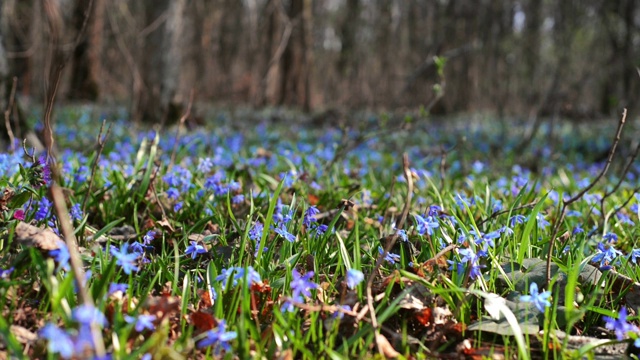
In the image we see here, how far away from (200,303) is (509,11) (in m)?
17.7

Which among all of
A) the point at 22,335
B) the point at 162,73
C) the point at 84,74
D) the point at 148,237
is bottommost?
the point at 22,335

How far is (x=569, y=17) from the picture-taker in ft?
47.3

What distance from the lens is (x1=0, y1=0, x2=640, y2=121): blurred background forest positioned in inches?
423

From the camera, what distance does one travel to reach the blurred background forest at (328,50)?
10742 millimetres

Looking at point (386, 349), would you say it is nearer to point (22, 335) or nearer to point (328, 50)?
point (22, 335)

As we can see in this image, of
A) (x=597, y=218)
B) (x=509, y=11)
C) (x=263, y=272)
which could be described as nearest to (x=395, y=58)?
(x=509, y=11)

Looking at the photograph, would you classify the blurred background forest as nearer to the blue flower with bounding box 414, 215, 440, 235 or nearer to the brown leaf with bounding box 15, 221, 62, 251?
the brown leaf with bounding box 15, 221, 62, 251

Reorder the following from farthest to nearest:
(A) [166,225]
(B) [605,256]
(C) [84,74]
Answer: (C) [84,74]
(A) [166,225]
(B) [605,256]

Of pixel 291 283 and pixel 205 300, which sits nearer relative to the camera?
pixel 291 283

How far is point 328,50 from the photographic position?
26.8 meters

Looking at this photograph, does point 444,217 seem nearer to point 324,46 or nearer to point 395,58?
point 395,58

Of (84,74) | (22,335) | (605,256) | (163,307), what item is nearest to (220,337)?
(163,307)

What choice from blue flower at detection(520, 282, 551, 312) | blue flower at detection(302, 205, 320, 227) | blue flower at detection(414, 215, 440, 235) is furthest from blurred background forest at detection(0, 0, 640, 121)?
blue flower at detection(520, 282, 551, 312)

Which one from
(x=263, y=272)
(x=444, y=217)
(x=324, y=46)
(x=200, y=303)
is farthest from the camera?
(x=324, y=46)
